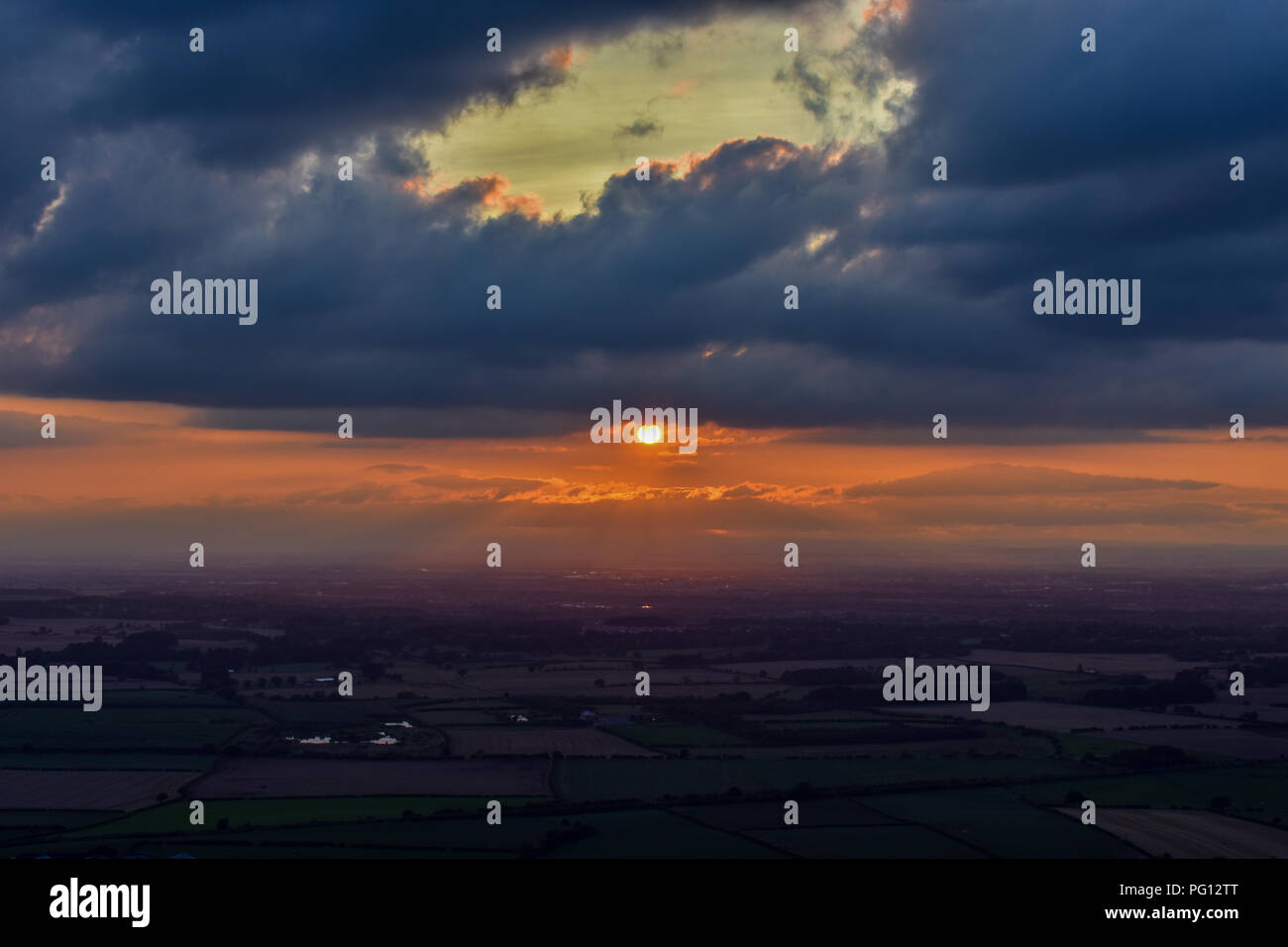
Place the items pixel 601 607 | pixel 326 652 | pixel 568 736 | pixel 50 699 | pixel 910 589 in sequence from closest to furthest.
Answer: pixel 568 736 → pixel 50 699 → pixel 326 652 → pixel 601 607 → pixel 910 589

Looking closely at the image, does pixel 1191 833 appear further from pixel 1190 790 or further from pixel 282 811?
pixel 282 811

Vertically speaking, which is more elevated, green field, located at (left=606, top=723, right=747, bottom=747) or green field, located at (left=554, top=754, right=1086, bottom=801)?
green field, located at (left=554, top=754, right=1086, bottom=801)

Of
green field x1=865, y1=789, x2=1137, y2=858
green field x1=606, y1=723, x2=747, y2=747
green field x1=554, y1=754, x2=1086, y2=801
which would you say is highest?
green field x1=865, y1=789, x2=1137, y2=858

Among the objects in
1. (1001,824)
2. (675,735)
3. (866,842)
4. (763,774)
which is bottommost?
(675,735)

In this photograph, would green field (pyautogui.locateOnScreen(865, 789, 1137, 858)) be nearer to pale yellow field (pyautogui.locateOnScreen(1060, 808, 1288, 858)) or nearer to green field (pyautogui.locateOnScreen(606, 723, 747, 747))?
pale yellow field (pyautogui.locateOnScreen(1060, 808, 1288, 858))

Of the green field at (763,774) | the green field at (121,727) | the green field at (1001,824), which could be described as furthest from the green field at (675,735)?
the green field at (121,727)

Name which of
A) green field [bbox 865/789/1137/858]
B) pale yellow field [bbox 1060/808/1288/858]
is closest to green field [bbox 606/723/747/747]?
green field [bbox 865/789/1137/858]

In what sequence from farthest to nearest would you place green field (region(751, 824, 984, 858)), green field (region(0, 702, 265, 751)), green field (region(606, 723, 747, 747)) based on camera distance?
green field (region(606, 723, 747, 747))
green field (region(0, 702, 265, 751))
green field (region(751, 824, 984, 858))

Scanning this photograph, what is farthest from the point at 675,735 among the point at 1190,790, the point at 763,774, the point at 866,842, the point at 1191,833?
the point at 1191,833
